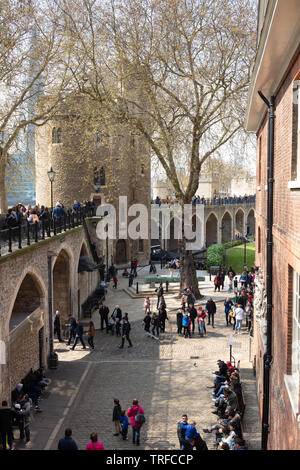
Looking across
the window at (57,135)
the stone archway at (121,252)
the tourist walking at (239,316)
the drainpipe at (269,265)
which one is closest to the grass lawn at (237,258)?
the stone archway at (121,252)

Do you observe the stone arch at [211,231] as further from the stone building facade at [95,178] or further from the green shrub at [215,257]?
the stone building facade at [95,178]

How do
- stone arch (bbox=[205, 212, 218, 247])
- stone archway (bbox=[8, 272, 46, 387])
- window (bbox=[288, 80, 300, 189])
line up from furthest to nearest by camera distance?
stone arch (bbox=[205, 212, 218, 247])
stone archway (bbox=[8, 272, 46, 387])
window (bbox=[288, 80, 300, 189])

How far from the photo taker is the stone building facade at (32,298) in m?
13.2

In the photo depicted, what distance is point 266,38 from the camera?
6.61 meters

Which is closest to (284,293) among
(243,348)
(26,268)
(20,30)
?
(26,268)

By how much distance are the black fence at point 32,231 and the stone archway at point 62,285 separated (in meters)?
1.59

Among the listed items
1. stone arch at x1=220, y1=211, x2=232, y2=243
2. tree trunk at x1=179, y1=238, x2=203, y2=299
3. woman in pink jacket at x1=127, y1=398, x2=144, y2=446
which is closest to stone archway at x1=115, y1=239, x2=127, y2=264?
tree trunk at x1=179, y1=238, x2=203, y2=299

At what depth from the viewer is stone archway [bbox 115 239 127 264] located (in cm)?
4154

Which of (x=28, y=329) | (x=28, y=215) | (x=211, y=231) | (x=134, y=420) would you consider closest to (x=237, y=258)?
(x=211, y=231)

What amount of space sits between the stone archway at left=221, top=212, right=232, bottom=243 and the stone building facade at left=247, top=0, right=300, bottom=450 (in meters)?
51.8

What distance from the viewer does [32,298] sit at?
1772 centimetres

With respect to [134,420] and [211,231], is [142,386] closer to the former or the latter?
[134,420]

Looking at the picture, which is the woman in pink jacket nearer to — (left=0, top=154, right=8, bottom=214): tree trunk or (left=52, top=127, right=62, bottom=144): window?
(left=0, top=154, right=8, bottom=214): tree trunk

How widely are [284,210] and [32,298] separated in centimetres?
1193
